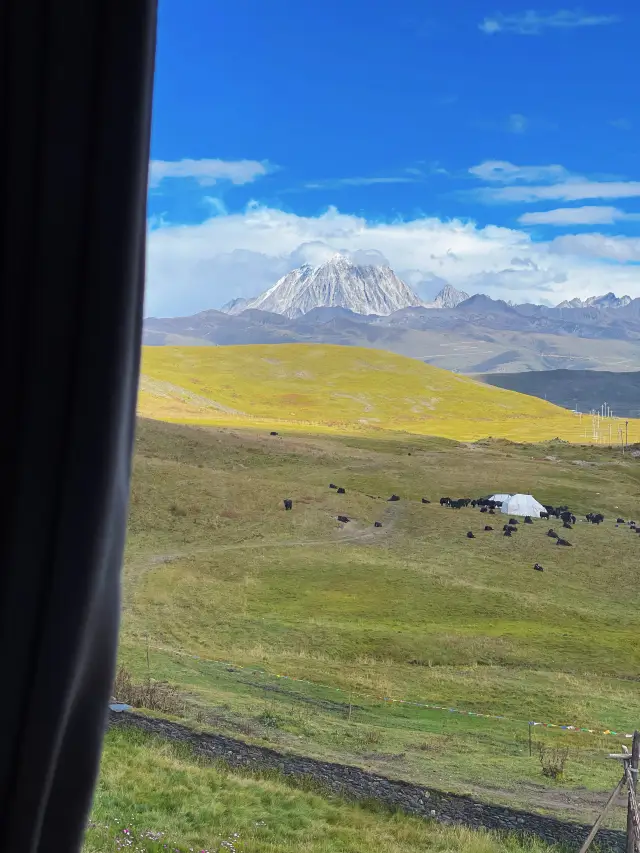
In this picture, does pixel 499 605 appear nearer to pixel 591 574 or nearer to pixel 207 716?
pixel 591 574

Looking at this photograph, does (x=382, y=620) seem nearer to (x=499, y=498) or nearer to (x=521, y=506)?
(x=521, y=506)

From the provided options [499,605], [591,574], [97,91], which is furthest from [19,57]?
[591,574]

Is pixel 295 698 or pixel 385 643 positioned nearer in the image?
pixel 295 698

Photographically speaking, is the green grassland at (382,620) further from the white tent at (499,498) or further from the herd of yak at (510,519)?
the white tent at (499,498)

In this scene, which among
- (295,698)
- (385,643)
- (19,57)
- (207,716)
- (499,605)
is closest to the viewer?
(19,57)

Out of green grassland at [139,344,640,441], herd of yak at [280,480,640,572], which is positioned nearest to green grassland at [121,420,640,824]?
herd of yak at [280,480,640,572]

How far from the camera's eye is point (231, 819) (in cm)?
1034

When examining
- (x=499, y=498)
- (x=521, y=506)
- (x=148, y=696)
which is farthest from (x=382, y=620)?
(x=499, y=498)

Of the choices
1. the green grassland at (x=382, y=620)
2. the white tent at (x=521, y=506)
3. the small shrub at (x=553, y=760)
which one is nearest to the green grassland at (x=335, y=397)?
the white tent at (x=521, y=506)

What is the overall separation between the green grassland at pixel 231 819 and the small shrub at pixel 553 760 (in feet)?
10.4

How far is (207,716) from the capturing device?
611 inches

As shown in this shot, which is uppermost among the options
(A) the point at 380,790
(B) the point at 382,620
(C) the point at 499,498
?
(C) the point at 499,498

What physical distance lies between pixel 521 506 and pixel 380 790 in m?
41.3

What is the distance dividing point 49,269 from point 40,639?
74 cm
